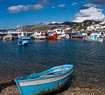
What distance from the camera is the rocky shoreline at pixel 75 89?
875 inches

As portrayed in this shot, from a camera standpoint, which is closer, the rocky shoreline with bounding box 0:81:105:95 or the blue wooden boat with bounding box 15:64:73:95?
the blue wooden boat with bounding box 15:64:73:95

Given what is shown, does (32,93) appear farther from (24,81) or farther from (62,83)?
(62,83)

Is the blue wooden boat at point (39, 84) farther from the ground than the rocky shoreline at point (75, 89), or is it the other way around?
the blue wooden boat at point (39, 84)

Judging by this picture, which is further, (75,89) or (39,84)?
(75,89)

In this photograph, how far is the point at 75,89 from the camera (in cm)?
2353

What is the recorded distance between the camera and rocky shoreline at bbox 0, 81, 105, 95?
72.9 ft

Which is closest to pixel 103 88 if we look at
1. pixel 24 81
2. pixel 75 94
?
pixel 75 94

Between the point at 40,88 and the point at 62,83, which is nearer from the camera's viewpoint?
the point at 40,88

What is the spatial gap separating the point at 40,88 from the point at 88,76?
11176mm

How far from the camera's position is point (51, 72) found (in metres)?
23.8

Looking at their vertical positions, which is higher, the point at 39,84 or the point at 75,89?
the point at 39,84

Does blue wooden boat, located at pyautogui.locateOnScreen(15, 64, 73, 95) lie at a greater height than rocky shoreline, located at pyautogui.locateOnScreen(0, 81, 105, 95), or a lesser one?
greater

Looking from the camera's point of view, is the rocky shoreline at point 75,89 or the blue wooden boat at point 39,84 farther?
the rocky shoreline at point 75,89

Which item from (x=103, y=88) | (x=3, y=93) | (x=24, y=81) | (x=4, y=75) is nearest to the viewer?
(x=24, y=81)
